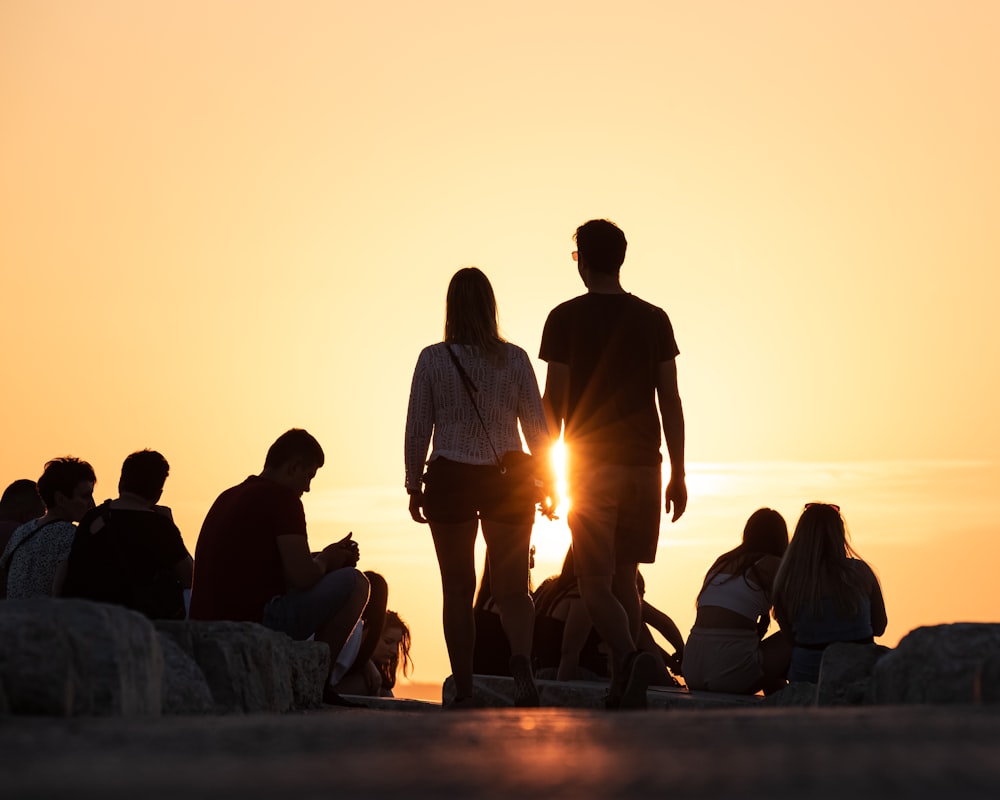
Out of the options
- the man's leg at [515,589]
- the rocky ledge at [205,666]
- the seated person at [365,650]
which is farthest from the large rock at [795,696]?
the seated person at [365,650]

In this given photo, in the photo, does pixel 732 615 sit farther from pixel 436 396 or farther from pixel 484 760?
pixel 484 760

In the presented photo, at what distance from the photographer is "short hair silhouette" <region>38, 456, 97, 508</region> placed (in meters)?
8.68

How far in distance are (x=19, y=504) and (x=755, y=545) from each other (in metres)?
4.89

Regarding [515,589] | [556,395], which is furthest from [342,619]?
[556,395]

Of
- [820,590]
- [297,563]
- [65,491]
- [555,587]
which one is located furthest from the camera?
[555,587]

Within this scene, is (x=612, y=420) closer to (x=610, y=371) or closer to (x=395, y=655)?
(x=610, y=371)

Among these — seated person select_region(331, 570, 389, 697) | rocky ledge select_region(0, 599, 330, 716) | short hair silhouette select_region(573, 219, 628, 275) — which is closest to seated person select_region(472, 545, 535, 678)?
seated person select_region(331, 570, 389, 697)

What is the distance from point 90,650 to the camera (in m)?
4.71

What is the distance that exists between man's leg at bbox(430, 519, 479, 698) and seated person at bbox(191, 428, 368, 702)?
1.03 metres

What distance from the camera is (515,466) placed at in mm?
7051

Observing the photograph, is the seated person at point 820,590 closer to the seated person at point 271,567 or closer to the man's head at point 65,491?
the seated person at point 271,567

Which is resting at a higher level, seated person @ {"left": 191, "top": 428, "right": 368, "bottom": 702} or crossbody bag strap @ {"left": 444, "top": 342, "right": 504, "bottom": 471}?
crossbody bag strap @ {"left": 444, "top": 342, "right": 504, "bottom": 471}

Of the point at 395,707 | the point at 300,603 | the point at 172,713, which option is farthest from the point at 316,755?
the point at 395,707

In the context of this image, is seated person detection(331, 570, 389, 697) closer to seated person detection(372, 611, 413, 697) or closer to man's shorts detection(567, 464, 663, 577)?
seated person detection(372, 611, 413, 697)
